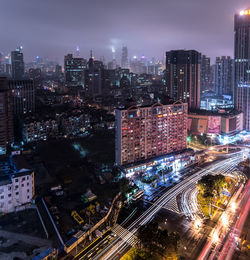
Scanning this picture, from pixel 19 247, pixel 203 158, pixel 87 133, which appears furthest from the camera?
pixel 87 133

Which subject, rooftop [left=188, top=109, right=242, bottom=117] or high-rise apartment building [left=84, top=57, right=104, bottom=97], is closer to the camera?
rooftop [left=188, top=109, right=242, bottom=117]

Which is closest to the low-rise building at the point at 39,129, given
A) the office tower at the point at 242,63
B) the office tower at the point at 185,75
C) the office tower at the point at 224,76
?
the office tower at the point at 185,75

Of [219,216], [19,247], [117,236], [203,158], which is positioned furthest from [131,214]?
[203,158]

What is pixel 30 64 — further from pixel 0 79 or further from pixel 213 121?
pixel 213 121

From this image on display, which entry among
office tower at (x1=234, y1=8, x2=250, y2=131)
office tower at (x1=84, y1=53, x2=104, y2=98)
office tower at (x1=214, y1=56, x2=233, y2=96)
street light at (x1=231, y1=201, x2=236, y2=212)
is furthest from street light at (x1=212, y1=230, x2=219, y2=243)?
office tower at (x1=214, y1=56, x2=233, y2=96)

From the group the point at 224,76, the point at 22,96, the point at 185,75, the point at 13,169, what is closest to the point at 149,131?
the point at 13,169

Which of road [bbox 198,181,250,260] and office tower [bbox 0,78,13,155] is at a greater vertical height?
office tower [bbox 0,78,13,155]

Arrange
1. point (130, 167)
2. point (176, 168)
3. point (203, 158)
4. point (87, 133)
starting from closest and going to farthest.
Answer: point (130, 167) → point (176, 168) → point (203, 158) → point (87, 133)

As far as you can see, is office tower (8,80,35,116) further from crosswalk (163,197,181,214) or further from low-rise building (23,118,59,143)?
crosswalk (163,197,181,214)
